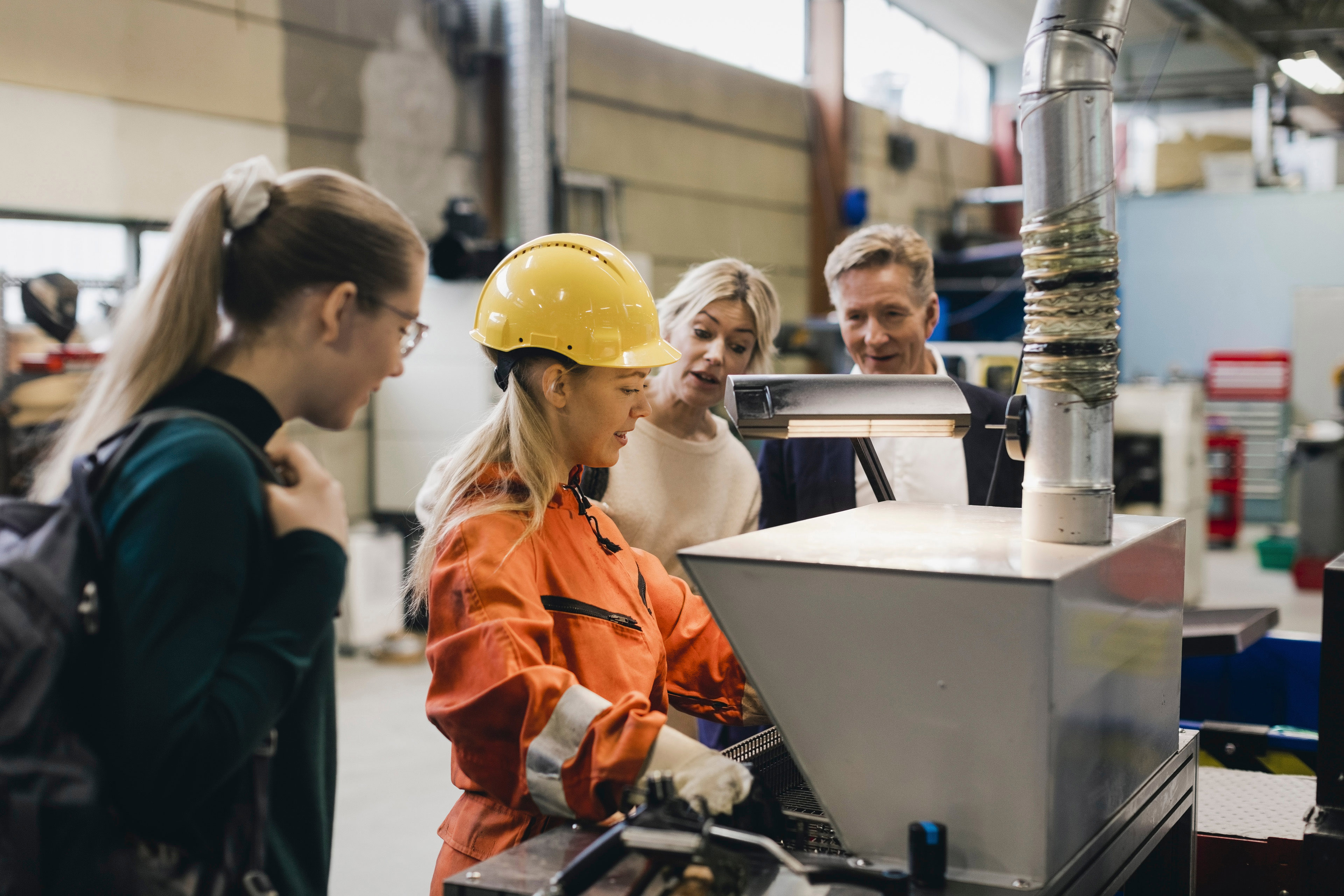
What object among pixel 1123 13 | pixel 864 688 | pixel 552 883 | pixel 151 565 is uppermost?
pixel 1123 13

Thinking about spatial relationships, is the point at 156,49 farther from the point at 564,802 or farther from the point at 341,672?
the point at 564,802

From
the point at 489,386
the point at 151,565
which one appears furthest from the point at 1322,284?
the point at 151,565

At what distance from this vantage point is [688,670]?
1.47m

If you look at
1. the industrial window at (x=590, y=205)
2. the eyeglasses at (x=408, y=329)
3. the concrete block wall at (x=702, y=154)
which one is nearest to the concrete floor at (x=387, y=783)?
the eyeglasses at (x=408, y=329)

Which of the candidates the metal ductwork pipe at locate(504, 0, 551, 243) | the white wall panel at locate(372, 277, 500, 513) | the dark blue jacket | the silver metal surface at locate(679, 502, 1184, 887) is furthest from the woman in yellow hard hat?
the metal ductwork pipe at locate(504, 0, 551, 243)

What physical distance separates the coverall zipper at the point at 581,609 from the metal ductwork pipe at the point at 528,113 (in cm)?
429

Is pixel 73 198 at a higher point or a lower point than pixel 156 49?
lower

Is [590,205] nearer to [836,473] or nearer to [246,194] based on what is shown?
[836,473]

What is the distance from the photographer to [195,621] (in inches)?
33.7

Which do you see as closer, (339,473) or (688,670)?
(688,670)

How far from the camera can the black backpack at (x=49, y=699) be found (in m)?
0.82

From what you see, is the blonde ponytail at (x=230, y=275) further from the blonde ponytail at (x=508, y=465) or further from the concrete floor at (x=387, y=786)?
the concrete floor at (x=387, y=786)

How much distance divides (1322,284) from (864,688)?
29.0ft

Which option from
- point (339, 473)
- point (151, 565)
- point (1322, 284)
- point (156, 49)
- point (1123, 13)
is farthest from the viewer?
point (1322, 284)
